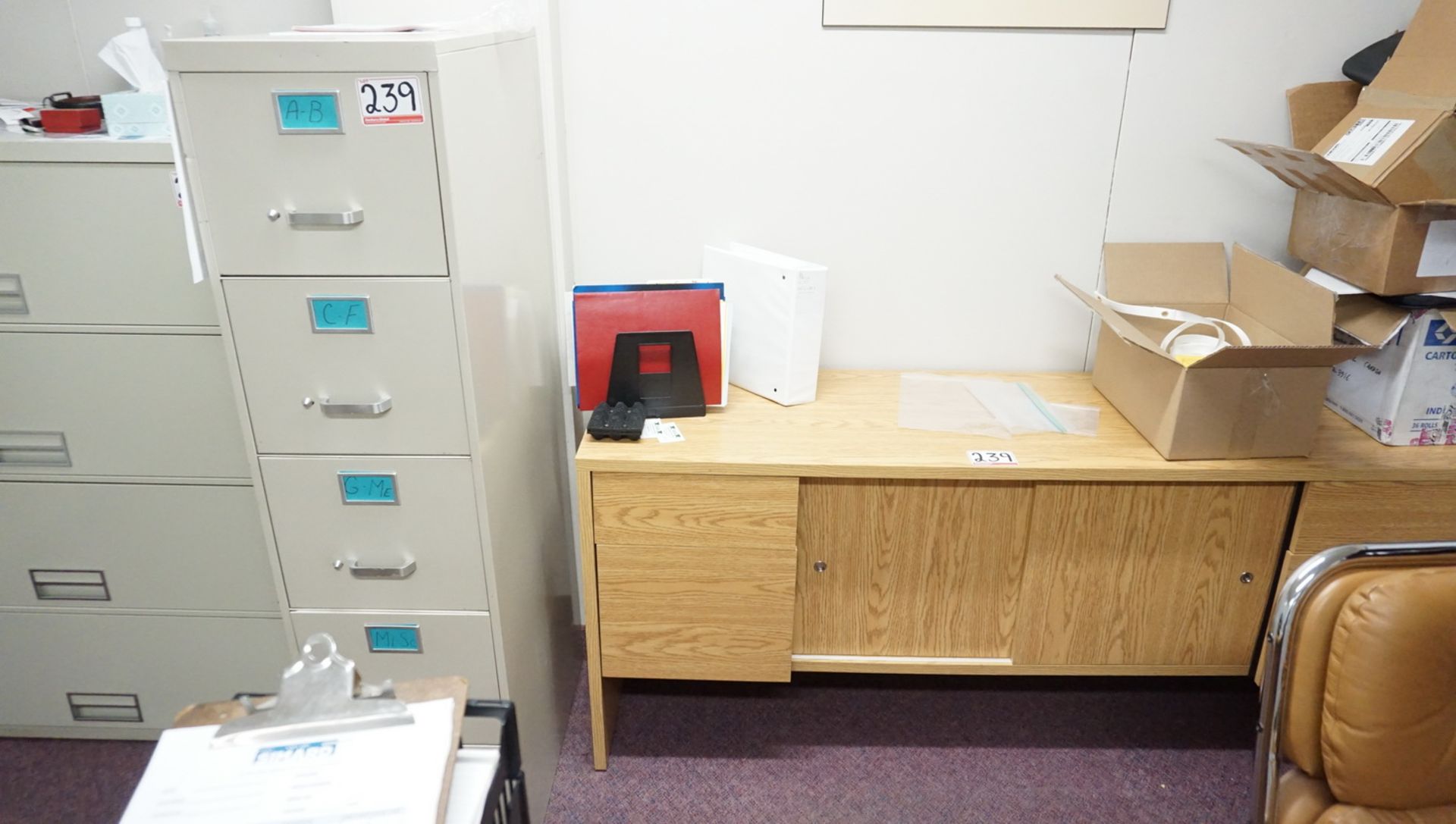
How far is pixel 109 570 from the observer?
1813 mm

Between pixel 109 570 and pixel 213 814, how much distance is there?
132 cm

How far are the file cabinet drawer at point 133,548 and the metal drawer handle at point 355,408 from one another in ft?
1.70

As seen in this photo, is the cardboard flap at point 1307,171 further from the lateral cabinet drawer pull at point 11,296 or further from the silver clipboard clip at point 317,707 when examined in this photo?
the lateral cabinet drawer pull at point 11,296

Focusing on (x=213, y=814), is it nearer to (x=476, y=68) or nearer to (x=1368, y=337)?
(x=476, y=68)

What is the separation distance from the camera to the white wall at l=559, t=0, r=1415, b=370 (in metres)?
1.79

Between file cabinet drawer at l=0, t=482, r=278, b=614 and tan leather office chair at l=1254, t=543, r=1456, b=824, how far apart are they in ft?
5.58

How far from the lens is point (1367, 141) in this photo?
1.58 m

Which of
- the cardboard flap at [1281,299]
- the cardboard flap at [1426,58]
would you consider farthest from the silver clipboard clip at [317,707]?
the cardboard flap at [1426,58]

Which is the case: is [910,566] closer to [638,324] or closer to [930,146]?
[638,324]

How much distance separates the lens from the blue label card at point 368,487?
4.70 ft

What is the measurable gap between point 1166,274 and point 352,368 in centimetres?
158

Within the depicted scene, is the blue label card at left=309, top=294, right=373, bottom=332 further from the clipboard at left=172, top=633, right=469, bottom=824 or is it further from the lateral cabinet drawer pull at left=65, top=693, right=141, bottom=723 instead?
the lateral cabinet drawer pull at left=65, top=693, right=141, bottom=723

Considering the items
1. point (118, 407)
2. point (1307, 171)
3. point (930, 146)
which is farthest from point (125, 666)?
point (1307, 171)

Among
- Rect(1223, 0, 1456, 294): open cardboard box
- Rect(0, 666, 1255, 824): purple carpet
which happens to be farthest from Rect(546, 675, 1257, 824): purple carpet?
Rect(1223, 0, 1456, 294): open cardboard box
